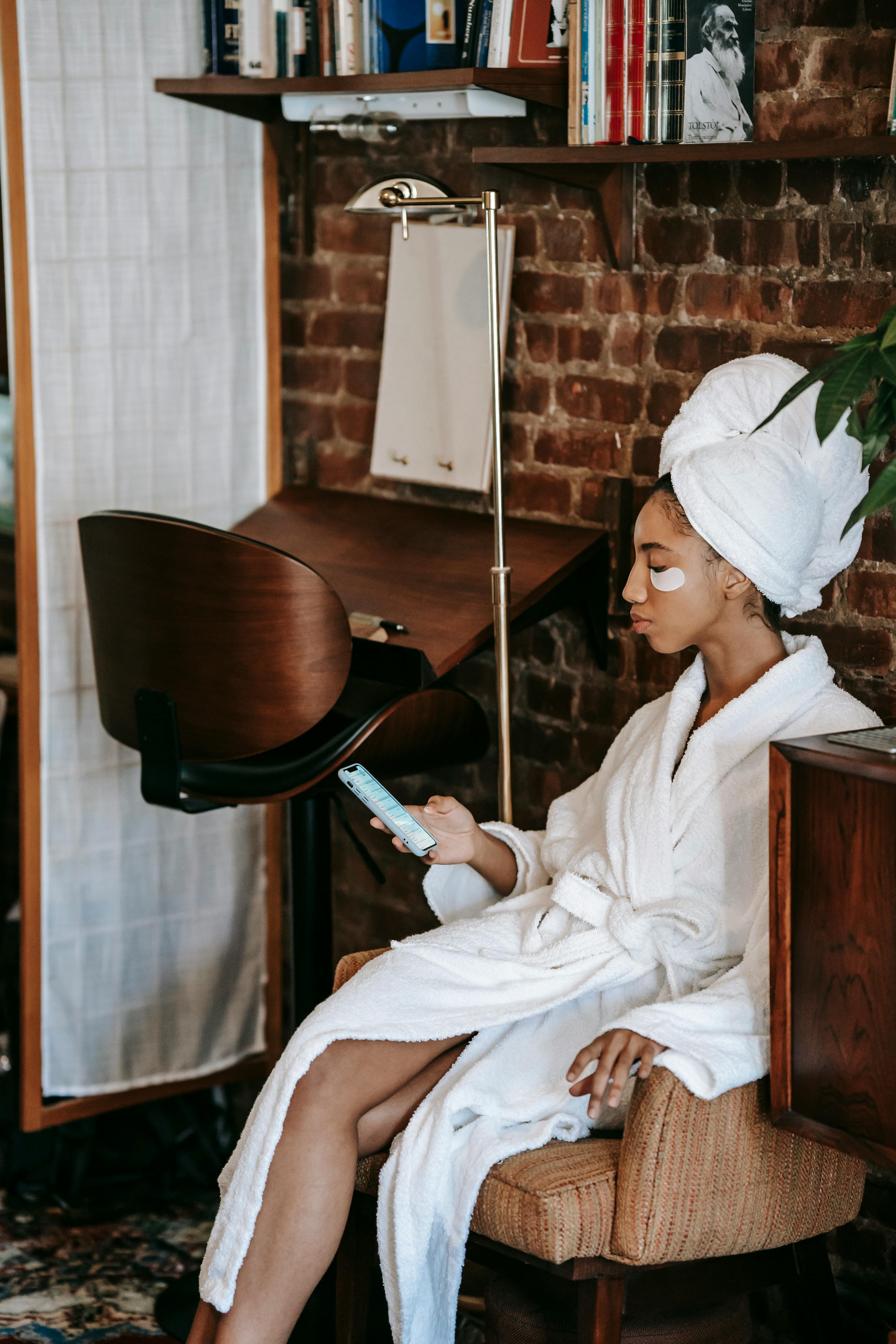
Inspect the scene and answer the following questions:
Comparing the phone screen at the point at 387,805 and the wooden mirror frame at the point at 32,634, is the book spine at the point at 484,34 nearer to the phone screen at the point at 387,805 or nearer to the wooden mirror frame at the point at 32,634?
the wooden mirror frame at the point at 32,634

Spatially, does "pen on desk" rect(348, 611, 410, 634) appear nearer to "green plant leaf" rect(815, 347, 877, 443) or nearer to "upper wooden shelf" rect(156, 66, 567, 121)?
"upper wooden shelf" rect(156, 66, 567, 121)

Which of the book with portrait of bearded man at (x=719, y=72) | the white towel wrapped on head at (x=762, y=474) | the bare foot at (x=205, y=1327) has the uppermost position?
the book with portrait of bearded man at (x=719, y=72)

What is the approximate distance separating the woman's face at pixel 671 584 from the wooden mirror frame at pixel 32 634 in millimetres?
1308

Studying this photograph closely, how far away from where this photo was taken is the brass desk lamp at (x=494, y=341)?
2.40 metres

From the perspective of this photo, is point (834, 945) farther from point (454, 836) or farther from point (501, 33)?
point (501, 33)

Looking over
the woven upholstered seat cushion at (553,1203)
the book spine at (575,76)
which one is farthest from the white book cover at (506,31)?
the woven upholstered seat cushion at (553,1203)

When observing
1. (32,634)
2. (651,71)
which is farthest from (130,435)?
(651,71)

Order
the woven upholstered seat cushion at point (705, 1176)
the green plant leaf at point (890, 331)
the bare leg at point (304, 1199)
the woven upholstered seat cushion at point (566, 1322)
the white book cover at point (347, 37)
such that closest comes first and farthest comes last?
the green plant leaf at point (890, 331)
the woven upholstered seat cushion at point (705, 1176)
the bare leg at point (304, 1199)
the woven upholstered seat cushion at point (566, 1322)
the white book cover at point (347, 37)

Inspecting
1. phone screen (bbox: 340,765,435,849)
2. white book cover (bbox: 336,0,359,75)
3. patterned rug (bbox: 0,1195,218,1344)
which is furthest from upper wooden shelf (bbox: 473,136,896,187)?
patterned rug (bbox: 0,1195,218,1344)

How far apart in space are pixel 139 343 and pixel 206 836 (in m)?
1.00

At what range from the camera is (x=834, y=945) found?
1728mm

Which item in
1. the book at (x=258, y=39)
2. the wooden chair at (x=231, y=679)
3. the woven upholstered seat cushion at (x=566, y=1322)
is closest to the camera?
the woven upholstered seat cushion at (x=566, y=1322)

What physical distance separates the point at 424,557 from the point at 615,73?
2.88ft

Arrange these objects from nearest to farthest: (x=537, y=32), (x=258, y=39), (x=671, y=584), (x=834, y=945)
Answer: (x=834, y=945), (x=671, y=584), (x=537, y=32), (x=258, y=39)
